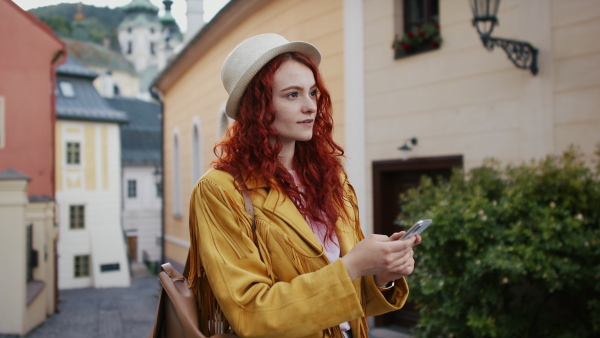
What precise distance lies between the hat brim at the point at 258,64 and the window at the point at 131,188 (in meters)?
31.3

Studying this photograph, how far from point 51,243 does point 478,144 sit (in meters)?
7.84

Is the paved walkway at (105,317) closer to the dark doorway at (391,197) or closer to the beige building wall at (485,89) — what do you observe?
the dark doorway at (391,197)

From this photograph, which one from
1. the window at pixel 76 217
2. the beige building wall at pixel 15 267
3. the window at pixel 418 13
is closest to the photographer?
the window at pixel 418 13

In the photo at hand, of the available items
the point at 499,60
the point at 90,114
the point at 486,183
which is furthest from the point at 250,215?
the point at 90,114

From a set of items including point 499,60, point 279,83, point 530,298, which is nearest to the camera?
point 279,83

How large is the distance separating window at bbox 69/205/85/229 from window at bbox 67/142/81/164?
1405 mm

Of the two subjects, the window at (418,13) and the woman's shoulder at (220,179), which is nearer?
the woman's shoulder at (220,179)

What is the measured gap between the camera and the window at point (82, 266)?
64.2 ft

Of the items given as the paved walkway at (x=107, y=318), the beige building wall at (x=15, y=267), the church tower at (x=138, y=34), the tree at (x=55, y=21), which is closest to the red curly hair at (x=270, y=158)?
the paved walkway at (x=107, y=318)

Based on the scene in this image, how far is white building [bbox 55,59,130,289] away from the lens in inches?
709

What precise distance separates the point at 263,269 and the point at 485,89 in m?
4.76

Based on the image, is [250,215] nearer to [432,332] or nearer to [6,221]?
[432,332]

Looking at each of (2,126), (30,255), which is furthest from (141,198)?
(2,126)

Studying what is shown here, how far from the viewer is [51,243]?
1055cm
